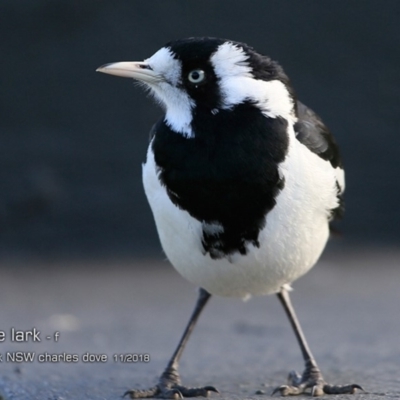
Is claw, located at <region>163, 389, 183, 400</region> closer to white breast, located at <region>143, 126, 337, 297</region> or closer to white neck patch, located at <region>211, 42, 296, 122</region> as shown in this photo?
white breast, located at <region>143, 126, 337, 297</region>

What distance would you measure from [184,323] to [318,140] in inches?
116

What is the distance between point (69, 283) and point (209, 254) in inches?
175

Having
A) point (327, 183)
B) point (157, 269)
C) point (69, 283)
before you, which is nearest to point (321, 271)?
point (157, 269)

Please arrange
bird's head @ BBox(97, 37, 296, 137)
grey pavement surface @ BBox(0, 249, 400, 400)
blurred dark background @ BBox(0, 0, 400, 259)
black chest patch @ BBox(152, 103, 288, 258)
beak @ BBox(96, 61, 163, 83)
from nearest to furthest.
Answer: black chest patch @ BBox(152, 103, 288, 258), bird's head @ BBox(97, 37, 296, 137), beak @ BBox(96, 61, 163, 83), grey pavement surface @ BBox(0, 249, 400, 400), blurred dark background @ BBox(0, 0, 400, 259)

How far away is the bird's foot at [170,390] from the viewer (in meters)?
5.51

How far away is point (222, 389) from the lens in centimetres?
570

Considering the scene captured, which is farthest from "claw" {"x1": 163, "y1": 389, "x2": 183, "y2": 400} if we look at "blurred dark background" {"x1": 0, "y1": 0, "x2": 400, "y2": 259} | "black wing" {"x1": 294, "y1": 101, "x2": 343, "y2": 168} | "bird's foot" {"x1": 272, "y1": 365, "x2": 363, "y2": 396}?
"blurred dark background" {"x1": 0, "y1": 0, "x2": 400, "y2": 259}

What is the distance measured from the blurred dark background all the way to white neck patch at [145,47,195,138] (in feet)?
16.9

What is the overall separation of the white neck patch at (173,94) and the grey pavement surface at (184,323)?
1439mm

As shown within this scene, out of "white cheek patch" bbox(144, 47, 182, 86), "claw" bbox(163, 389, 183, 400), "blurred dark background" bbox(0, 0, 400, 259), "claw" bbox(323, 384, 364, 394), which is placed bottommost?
"claw" bbox(323, 384, 364, 394)

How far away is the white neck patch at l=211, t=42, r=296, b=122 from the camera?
5.32 meters

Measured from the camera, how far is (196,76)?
17.5 feet

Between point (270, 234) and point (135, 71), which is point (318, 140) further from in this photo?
point (135, 71)

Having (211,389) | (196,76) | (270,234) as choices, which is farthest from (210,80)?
(211,389)
